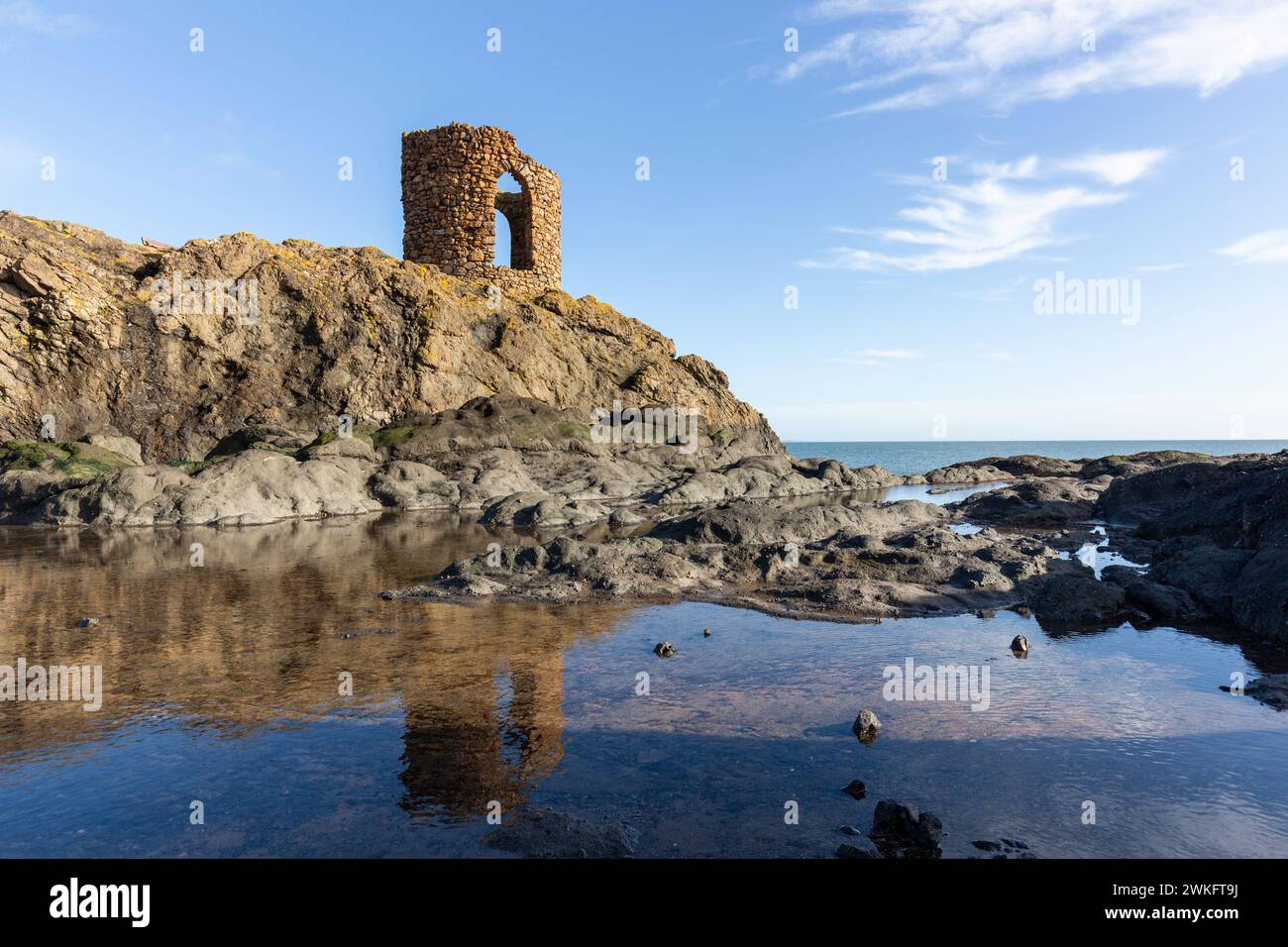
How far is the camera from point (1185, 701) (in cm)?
686

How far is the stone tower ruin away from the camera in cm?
3709

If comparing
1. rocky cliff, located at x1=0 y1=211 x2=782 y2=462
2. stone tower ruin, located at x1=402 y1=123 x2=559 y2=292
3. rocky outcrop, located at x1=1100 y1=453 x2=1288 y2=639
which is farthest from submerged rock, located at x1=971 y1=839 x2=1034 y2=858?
A: stone tower ruin, located at x1=402 y1=123 x2=559 y2=292

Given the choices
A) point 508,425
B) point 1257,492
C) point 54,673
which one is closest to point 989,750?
point 54,673

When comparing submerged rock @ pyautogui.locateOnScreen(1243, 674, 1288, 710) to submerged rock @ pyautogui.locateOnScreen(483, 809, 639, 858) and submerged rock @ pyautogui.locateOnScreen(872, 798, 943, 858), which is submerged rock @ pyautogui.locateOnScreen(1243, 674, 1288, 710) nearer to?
submerged rock @ pyautogui.locateOnScreen(872, 798, 943, 858)

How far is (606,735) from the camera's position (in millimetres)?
5941

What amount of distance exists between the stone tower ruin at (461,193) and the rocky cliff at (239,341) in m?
1.46

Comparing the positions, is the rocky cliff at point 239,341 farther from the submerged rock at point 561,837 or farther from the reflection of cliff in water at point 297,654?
the submerged rock at point 561,837

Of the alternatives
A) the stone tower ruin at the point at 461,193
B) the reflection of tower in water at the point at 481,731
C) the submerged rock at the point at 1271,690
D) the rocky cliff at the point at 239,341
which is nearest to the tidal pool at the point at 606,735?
the reflection of tower in water at the point at 481,731

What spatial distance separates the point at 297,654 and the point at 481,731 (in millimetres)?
3420

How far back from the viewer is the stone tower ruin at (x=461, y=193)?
37094 millimetres

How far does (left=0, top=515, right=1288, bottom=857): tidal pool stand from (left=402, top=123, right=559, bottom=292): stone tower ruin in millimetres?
30750

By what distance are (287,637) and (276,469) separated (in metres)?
16.9

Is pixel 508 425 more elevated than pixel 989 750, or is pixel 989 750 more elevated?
pixel 508 425

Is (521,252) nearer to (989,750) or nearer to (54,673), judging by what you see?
(54,673)
